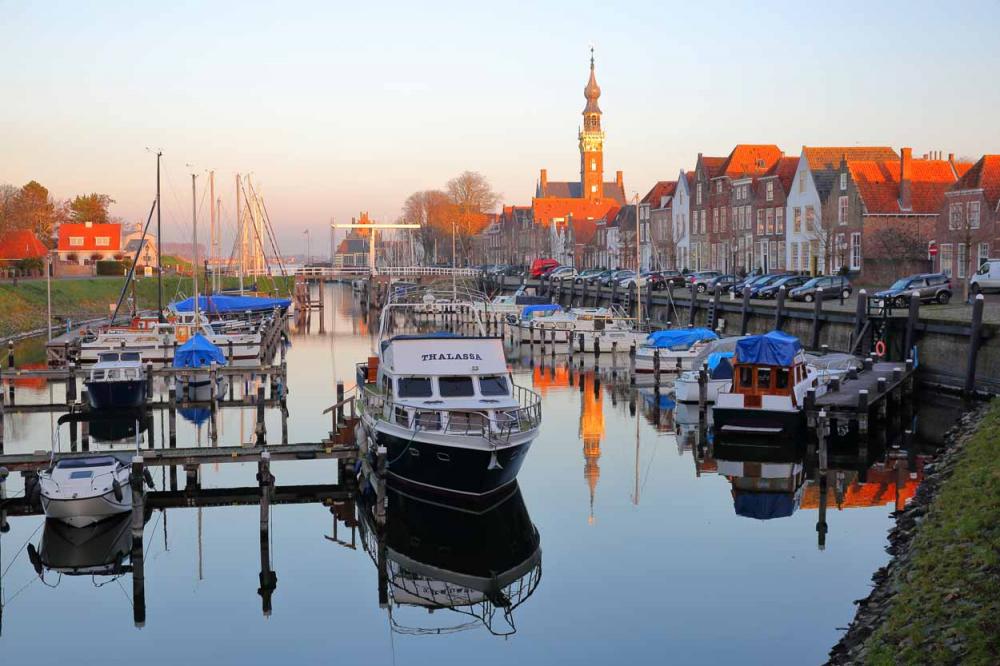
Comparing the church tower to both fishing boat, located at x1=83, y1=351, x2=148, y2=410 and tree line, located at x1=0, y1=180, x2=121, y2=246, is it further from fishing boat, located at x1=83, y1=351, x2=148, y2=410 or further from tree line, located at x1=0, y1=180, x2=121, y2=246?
fishing boat, located at x1=83, y1=351, x2=148, y2=410

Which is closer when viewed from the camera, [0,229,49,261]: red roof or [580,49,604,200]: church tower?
[0,229,49,261]: red roof

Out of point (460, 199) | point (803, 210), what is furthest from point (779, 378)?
point (460, 199)

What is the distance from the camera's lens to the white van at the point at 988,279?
53719 mm

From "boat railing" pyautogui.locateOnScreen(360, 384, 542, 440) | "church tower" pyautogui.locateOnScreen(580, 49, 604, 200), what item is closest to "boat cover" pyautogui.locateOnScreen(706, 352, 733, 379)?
"boat railing" pyautogui.locateOnScreen(360, 384, 542, 440)

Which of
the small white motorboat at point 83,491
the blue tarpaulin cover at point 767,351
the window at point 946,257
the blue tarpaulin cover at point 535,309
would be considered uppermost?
the window at point 946,257

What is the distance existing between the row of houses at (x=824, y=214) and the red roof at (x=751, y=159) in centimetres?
9

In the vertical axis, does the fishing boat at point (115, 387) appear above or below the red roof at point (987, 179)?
below

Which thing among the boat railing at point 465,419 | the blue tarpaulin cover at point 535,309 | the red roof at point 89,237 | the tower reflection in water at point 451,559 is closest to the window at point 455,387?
the boat railing at point 465,419

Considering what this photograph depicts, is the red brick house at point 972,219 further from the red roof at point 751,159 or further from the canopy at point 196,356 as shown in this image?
the canopy at point 196,356

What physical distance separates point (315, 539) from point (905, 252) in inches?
2171

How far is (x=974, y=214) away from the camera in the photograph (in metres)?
64.2

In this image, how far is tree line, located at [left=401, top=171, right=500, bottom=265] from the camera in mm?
174250

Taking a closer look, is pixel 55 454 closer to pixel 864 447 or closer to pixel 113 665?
pixel 113 665

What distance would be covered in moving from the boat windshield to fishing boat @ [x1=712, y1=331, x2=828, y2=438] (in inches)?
356
